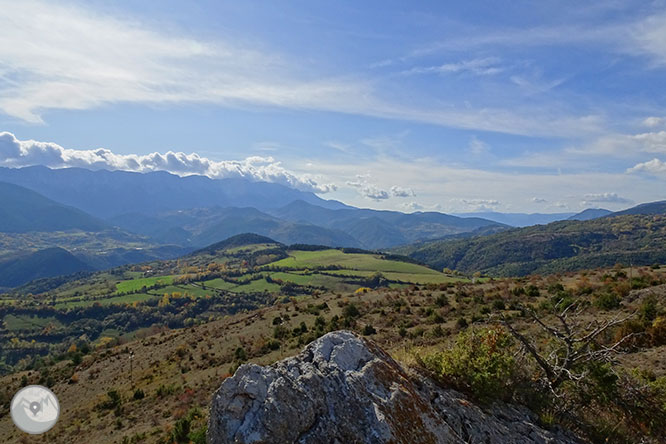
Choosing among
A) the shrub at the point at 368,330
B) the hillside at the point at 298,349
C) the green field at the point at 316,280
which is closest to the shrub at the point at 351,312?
the hillside at the point at 298,349

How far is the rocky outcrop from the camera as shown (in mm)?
4391

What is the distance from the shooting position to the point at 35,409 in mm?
23984

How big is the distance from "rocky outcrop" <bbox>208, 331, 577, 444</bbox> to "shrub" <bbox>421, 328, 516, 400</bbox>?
54 centimetres

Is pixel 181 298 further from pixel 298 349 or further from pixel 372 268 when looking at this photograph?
pixel 298 349

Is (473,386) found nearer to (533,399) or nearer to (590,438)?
(533,399)

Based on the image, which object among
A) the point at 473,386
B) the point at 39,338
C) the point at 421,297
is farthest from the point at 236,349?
the point at 39,338

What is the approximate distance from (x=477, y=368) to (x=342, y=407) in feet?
10.5

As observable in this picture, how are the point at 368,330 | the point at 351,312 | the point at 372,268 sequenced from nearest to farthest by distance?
the point at 368,330 → the point at 351,312 → the point at 372,268

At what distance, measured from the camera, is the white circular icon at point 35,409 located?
824 inches

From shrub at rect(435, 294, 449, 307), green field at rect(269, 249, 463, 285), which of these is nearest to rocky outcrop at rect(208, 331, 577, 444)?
shrub at rect(435, 294, 449, 307)

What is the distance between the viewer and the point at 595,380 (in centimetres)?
698

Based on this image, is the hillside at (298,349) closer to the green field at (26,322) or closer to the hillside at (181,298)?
the hillside at (181,298)

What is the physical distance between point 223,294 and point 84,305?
53185mm

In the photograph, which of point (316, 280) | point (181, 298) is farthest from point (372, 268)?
point (181, 298)
